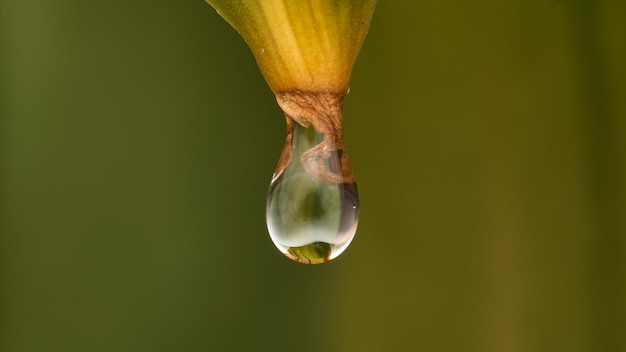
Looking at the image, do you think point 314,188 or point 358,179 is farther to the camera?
point 358,179

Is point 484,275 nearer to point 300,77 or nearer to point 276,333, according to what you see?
point 276,333

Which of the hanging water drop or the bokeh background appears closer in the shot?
the hanging water drop

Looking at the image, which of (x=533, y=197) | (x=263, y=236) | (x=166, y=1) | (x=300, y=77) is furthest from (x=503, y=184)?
(x=300, y=77)

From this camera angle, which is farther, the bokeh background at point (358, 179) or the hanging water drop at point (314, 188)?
the bokeh background at point (358, 179)
